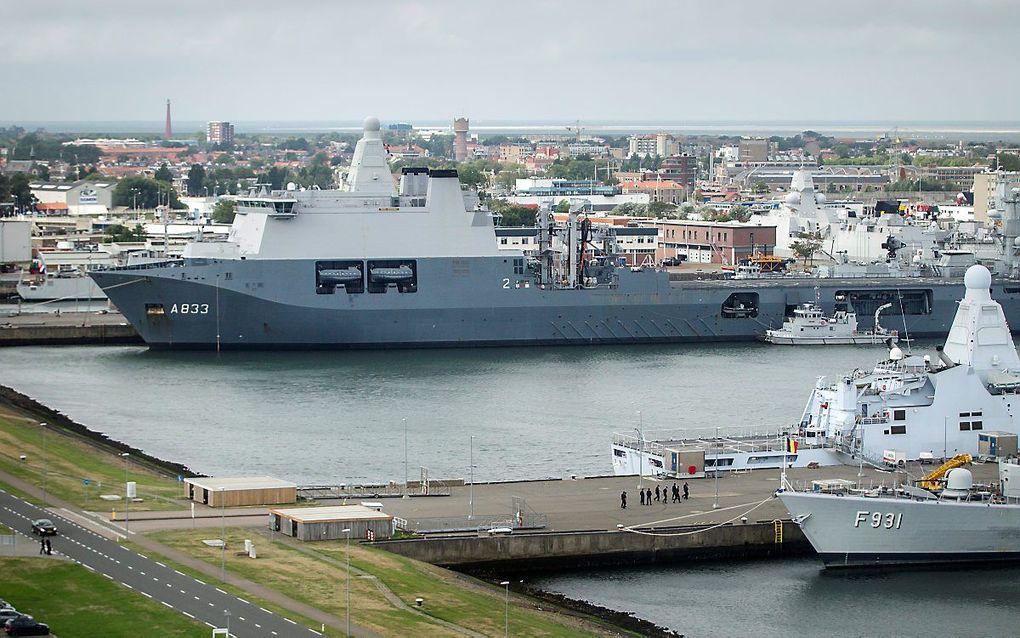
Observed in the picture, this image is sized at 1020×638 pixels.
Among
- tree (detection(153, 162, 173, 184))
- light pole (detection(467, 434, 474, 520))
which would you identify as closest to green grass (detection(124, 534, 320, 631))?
light pole (detection(467, 434, 474, 520))

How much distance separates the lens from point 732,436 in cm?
4075

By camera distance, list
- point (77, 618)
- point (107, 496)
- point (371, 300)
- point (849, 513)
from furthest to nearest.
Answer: point (371, 300) < point (107, 496) < point (849, 513) < point (77, 618)

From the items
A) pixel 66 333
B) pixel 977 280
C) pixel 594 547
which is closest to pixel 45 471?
pixel 594 547

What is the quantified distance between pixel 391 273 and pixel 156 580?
131 feet

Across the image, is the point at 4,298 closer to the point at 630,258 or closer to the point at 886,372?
the point at 630,258

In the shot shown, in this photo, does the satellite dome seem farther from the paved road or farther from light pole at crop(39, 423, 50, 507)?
light pole at crop(39, 423, 50, 507)

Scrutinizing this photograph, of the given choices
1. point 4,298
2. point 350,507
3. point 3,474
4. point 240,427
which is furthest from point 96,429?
point 4,298

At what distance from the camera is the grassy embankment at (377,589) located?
26406 mm

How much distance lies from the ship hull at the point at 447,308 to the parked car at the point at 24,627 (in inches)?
1593

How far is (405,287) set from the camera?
2640 inches

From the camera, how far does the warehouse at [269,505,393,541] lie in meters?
30.9

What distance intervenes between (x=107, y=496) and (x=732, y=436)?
1423 centimetres

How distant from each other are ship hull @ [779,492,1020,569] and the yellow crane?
1.10m

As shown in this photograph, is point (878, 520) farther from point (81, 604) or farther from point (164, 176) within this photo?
point (164, 176)
